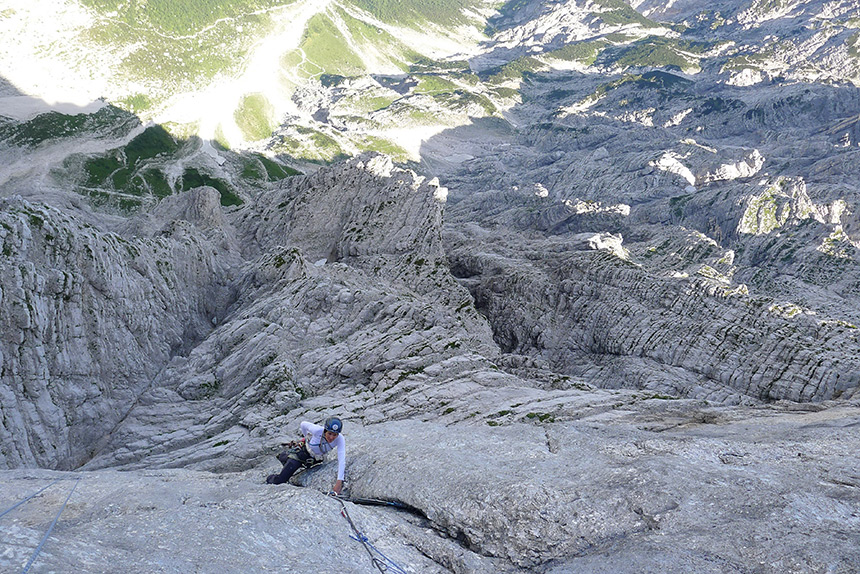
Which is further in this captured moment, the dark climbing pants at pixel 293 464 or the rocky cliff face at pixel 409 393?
the dark climbing pants at pixel 293 464

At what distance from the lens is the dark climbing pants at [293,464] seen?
65.4 feet

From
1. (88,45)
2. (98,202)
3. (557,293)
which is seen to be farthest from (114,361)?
(88,45)

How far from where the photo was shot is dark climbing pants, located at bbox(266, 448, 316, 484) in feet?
65.4

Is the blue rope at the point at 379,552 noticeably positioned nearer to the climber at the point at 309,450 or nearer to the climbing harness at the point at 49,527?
the climber at the point at 309,450

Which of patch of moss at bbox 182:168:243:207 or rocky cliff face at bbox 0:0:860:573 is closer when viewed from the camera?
rocky cliff face at bbox 0:0:860:573

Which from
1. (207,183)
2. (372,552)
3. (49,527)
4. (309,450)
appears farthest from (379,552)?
(207,183)

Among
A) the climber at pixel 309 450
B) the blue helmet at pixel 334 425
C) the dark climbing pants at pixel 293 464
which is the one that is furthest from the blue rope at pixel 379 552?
the dark climbing pants at pixel 293 464

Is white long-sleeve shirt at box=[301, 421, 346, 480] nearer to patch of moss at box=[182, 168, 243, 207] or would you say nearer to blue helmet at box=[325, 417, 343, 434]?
→ blue helmet at box=[325, 417, 343, 434]

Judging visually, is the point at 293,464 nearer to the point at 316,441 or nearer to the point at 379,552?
the point at 316,441

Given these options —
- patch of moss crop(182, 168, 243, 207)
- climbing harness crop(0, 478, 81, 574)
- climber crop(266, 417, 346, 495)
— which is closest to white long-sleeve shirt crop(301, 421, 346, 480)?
climber crop(266, 417, 346, 495)

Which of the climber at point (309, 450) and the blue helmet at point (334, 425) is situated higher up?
the blue helmet at point (334, 425)

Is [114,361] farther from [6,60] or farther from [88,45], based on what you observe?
[88,45]

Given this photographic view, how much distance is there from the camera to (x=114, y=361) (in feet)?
122

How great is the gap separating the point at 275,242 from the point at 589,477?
66.4 m
